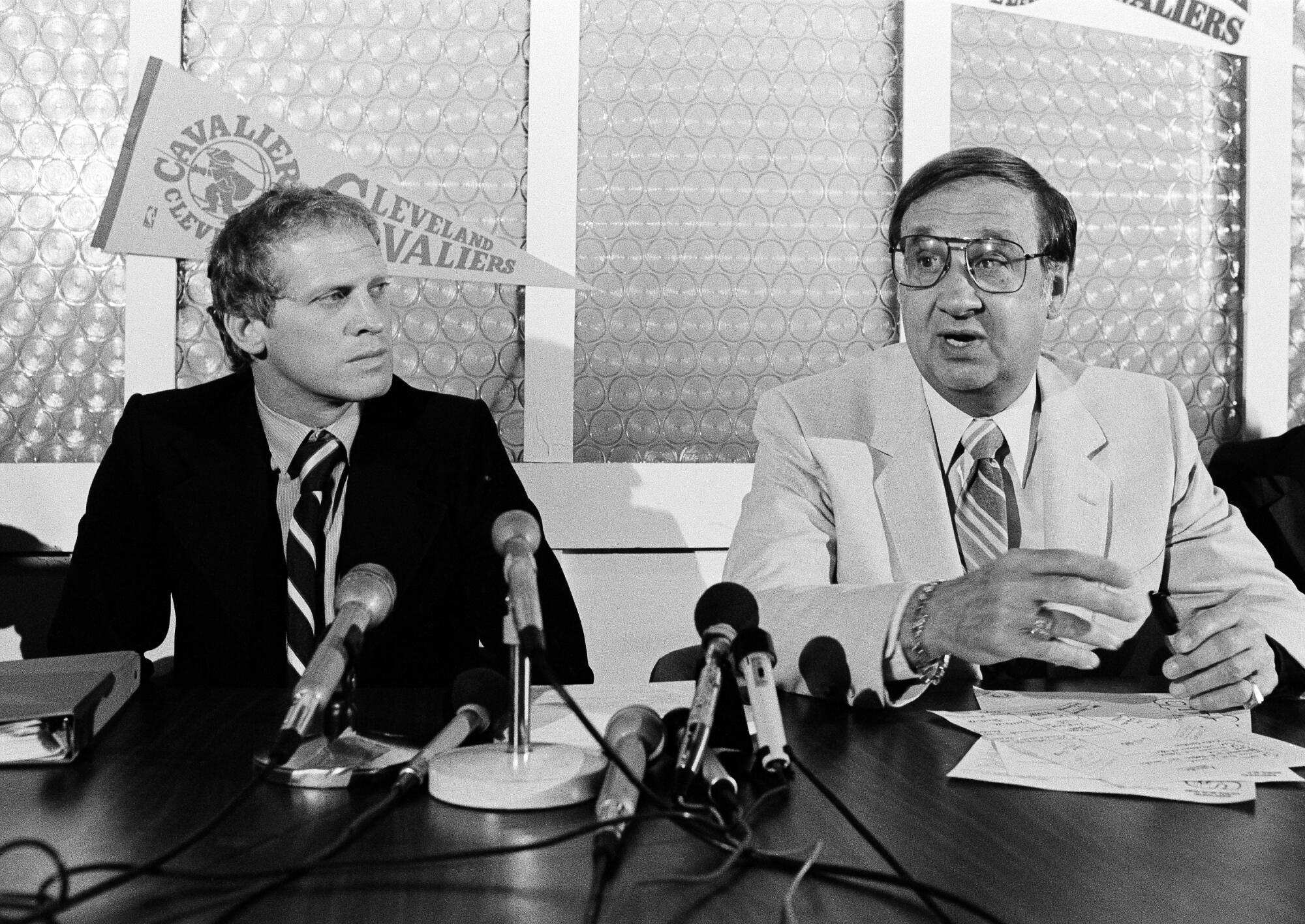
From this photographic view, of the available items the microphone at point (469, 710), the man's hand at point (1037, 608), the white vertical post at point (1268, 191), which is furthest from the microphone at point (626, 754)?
the white vertical post at point (1268, 191)

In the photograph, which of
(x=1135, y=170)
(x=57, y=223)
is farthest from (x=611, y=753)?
(x=1135, y=170)

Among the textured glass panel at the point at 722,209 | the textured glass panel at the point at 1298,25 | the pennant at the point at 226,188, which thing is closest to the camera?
the pennant at the point at 226,188

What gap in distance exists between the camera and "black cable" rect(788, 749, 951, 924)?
74 centimetres

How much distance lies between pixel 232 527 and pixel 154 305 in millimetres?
883

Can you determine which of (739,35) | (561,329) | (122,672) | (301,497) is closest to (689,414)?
(561,329)

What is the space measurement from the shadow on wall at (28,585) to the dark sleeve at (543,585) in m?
1.06

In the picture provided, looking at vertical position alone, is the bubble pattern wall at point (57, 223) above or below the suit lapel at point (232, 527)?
above

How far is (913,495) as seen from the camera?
180cm

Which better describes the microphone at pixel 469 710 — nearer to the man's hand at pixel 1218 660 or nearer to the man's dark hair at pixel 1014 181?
the man's hand at pixel 1218 660

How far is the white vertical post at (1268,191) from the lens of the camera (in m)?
2.92

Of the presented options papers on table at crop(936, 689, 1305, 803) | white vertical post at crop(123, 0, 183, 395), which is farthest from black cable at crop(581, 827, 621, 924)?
white vertical post at crop(123, 0, 183, 395)

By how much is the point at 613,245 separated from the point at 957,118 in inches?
36.2

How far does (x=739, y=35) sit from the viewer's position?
2738 millimetres

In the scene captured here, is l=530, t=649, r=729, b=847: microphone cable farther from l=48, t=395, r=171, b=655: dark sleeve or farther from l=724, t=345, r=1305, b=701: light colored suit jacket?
l=48, t=395, r=171, b=655: dark sleeve
